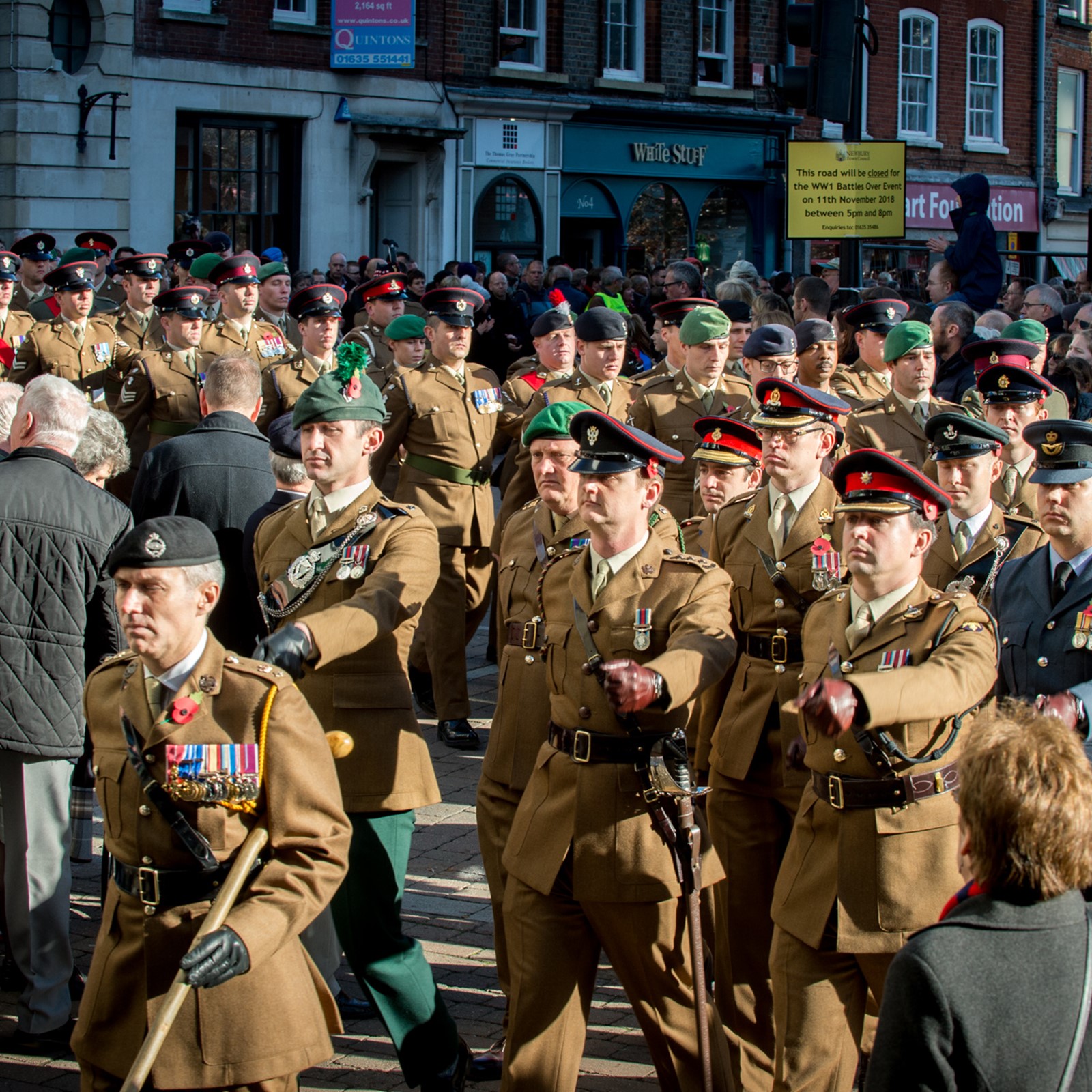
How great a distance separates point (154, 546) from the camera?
385 cm

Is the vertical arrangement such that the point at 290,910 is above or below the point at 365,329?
below

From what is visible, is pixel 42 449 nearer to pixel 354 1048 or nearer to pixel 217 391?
pixel 217 391

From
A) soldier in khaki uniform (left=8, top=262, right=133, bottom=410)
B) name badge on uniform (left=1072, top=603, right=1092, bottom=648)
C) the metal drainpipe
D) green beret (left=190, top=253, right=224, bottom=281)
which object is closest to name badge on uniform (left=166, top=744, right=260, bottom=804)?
name badge on uniform (left=1072, top=603, right=1092, bottom=648)

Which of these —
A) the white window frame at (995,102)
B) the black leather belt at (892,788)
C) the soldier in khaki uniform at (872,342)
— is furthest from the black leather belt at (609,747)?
the white window frame at (995,102)

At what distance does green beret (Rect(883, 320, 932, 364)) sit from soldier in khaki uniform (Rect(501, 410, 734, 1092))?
159 inches

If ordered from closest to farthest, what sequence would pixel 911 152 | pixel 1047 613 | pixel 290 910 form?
pixel 290 910 → pixel 1047 613 → pixel 911 152

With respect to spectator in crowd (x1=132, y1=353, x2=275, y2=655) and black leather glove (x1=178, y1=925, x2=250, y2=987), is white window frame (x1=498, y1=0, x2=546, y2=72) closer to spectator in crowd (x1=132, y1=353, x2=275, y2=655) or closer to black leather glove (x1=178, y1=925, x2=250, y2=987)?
spectator in crowd (x1=132, y1=353, x2=275, y2=655)

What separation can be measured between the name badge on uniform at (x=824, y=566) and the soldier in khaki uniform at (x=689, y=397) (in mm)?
3278

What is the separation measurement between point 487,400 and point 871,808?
18.6 ft

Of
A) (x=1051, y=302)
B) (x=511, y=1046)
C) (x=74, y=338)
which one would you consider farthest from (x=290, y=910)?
(x=1051, y=302)

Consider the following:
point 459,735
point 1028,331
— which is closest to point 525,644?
point 459,735

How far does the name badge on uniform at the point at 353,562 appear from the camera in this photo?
5.04m

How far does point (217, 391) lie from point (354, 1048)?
293 cm

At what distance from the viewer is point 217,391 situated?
23.0 ft
